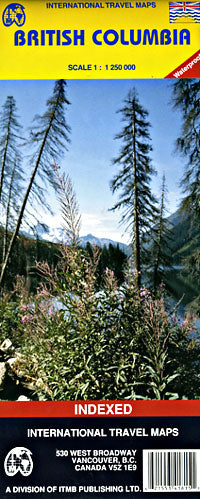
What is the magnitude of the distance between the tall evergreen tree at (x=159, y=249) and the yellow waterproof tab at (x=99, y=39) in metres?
1.56

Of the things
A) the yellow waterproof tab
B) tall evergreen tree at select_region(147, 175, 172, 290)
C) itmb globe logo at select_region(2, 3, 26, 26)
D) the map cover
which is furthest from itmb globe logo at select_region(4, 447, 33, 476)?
itmb globe logo at select_region(2, 3, 26, 26)

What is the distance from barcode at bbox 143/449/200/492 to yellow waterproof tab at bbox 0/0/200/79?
9.45 feet

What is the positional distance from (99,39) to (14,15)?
0.71 meters

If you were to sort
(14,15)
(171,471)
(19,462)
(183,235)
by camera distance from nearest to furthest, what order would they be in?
1. (171,471)
2. (19,462)
3. (14,15)
4. (183,235)

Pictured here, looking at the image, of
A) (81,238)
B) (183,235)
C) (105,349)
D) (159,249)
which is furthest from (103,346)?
(159,249)

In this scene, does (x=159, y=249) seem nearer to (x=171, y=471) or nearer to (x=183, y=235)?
(x=183, y=235)

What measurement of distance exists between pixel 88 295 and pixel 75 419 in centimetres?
94

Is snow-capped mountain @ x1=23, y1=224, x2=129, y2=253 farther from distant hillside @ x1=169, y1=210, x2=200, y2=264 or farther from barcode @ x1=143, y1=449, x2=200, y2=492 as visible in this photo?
barcode @ x1=143, y1=449, x2=200, y2=492

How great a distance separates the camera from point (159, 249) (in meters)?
4.76

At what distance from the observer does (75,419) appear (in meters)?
2.49

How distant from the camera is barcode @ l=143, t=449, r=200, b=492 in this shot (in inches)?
89.8

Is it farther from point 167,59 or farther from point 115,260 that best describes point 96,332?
point 167,59

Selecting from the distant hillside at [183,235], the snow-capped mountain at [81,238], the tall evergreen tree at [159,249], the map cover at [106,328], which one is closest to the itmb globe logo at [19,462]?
the map cover at [106,328]

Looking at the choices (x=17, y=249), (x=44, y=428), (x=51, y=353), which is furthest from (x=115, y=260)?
(x=17, y=249)
